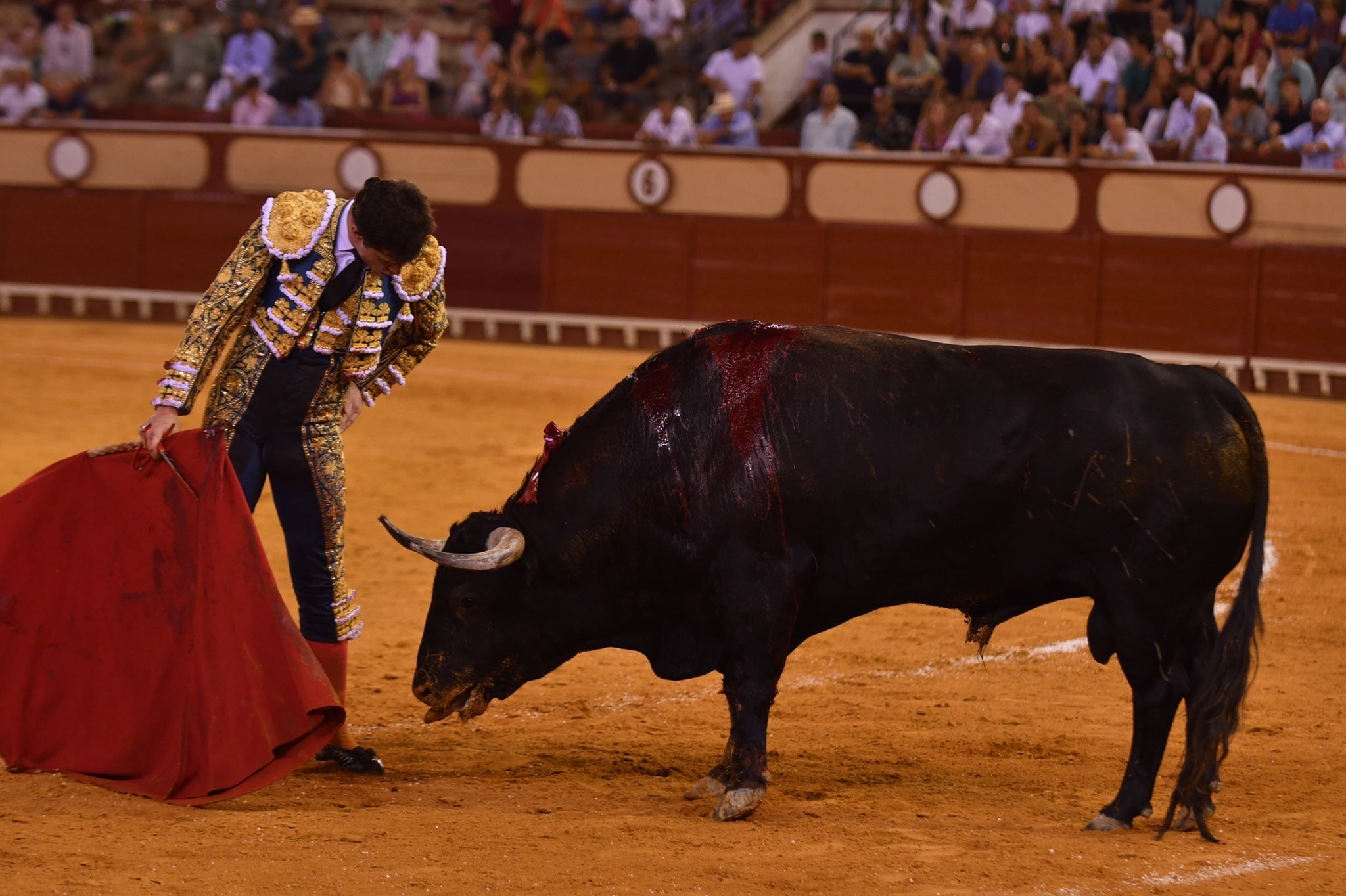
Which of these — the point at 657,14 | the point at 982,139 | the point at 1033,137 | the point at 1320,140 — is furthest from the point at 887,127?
the point at 657,14

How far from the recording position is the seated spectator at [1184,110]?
11.7 metres

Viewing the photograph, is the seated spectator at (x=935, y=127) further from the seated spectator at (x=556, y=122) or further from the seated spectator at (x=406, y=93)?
the seated spectator at (x=406, y=93)

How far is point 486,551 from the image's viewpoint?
13.3 ft

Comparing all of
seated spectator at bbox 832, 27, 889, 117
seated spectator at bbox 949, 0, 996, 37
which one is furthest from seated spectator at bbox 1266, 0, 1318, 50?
seated spectator at bbox 832, 27, 889, 117

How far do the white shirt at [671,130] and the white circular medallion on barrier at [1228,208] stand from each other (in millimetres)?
4111

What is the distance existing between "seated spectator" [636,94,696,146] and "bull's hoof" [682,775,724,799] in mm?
10048

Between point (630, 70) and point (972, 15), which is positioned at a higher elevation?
point (972, 15)

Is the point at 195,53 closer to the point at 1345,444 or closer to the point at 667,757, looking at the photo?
the point at 1345,444

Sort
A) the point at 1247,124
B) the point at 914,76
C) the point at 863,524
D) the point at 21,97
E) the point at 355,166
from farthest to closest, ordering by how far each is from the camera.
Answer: the point at 21,97 < the point at 355,166 < the point at 914,76 < the point at 1247,124 < the point at 863,524

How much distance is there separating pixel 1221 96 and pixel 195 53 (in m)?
9.29

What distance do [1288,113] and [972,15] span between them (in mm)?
2777

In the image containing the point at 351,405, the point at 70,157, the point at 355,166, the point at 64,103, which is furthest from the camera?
the point at 64,103

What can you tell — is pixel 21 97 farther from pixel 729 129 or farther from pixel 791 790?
pixel 791 790

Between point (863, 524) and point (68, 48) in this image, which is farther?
point (68, 48)
